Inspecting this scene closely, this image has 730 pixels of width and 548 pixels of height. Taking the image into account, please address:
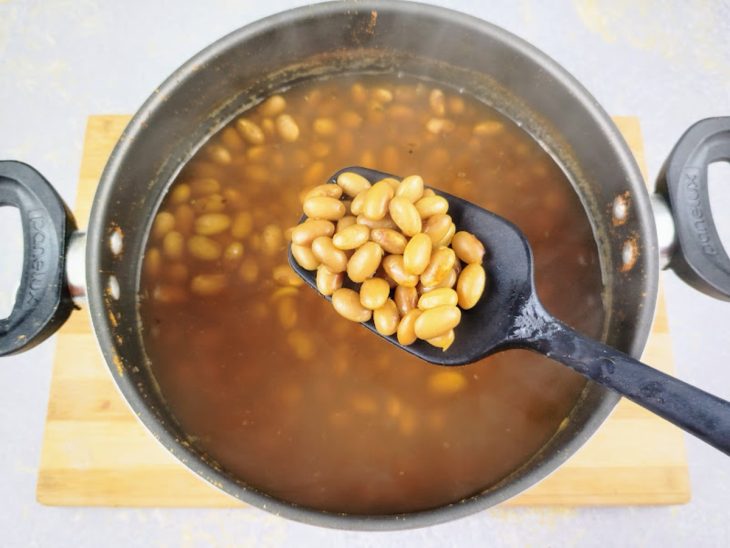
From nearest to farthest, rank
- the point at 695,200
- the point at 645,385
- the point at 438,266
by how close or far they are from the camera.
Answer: the point at 645,385 < the point at 438,266 < the point at 695,200

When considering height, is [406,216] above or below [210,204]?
above

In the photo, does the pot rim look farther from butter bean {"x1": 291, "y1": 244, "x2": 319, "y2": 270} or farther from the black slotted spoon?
butter bean {"x1": 291, "y1": 244, "x2": 319, "y2": 270}

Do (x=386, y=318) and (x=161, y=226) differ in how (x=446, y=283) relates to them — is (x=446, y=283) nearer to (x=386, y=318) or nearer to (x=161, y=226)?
(x=386, y=318)

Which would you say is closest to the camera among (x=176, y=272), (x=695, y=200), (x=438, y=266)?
(x=438, y=266)

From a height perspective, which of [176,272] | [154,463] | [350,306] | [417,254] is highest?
[417,254]

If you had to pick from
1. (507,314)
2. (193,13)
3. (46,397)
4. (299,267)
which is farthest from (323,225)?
(193,13)

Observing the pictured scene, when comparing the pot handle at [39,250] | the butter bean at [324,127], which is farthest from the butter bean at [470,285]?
the pot handle at [39,250]

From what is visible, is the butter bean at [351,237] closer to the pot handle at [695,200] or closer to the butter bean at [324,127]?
the butter bean at [324,127]

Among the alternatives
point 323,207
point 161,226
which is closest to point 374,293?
point 323,207
